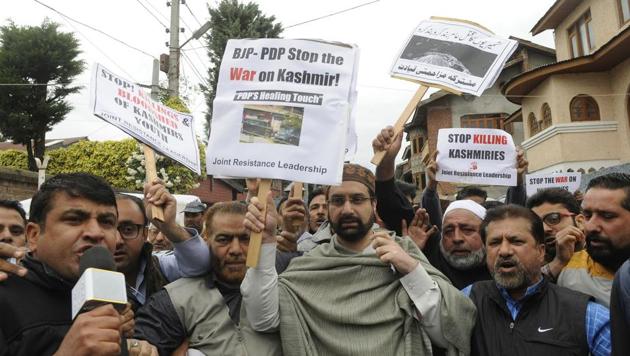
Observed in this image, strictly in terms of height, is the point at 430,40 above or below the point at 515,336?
above

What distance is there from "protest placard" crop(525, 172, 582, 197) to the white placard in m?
3.07

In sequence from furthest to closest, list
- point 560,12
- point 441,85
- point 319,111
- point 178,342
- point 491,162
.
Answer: point 560,12
point 491,162
point 441,85
point 319,111
point 178,342

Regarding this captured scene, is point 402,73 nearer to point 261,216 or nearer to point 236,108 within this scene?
point 236,108

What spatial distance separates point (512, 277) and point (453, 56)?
1899mm

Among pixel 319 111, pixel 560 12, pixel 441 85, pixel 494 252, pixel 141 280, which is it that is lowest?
pixel 141 280

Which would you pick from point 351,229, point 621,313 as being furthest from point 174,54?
point 621,313

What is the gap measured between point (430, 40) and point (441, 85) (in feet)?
1.64

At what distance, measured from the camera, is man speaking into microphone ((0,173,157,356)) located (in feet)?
4.45

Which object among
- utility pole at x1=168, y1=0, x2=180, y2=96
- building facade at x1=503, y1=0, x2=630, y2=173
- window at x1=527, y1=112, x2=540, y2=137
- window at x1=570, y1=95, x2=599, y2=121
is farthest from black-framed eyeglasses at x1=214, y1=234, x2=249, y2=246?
window at x1=527, y1=112, x2=540, y2=137

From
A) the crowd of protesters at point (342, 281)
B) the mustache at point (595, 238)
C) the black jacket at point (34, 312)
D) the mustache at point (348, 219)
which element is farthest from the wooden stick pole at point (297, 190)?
the black jacket at point (34, 312)

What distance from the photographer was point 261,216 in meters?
2.41

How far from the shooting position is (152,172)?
2895mm

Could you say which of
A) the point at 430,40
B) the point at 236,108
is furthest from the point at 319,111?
the point at 430,40

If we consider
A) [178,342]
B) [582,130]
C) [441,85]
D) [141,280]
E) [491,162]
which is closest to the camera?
[178,342]
